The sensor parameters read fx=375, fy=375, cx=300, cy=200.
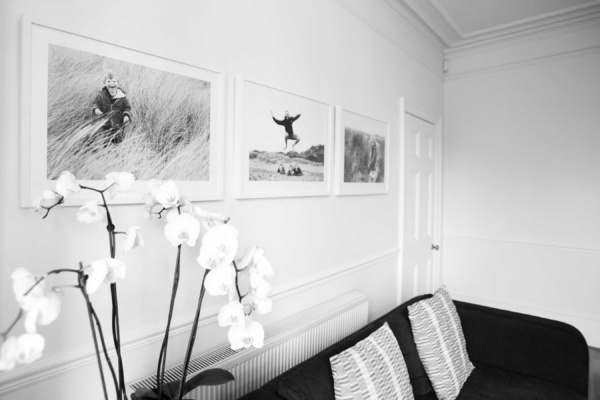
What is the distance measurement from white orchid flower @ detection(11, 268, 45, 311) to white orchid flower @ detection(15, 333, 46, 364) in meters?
0.05

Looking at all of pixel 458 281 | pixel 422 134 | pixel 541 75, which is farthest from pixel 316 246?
pixel 541 75

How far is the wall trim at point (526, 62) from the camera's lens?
3150 millimetres

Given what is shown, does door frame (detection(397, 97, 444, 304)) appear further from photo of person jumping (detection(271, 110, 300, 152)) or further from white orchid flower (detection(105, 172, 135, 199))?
white orchid flower (detection(105, 172, 135, 199))

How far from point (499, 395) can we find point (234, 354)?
129 centimetres

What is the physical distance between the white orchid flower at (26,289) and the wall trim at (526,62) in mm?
3954

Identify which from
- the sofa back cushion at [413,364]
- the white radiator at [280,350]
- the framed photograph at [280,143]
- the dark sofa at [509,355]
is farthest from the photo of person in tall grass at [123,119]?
the sofa back cushion at [413,364]

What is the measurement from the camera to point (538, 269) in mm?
3416

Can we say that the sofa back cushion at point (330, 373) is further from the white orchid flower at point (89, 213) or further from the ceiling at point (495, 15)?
the ceiling at point (495, 15)

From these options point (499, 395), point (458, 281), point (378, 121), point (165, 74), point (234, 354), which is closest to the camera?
point (165, 74)

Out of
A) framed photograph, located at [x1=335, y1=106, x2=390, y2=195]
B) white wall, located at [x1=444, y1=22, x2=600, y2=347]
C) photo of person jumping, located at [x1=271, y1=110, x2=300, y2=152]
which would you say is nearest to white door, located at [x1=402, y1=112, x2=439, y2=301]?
white wall, located at [x1=444, y1=22, x2=600, y2=347]

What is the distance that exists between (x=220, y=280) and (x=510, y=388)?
1.71m

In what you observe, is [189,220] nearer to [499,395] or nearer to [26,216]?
[26,216]

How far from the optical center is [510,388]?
6.02 ft

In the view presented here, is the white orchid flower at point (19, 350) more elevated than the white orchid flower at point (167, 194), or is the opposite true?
the white orchid flower at point (167, 194)
